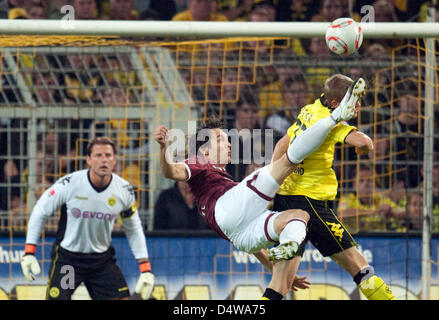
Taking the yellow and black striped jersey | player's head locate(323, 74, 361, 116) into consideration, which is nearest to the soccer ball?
player's head locate(323, 74, 361, 116)

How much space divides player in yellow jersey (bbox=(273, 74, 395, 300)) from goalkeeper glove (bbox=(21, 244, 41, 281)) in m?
2.49

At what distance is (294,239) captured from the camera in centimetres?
583

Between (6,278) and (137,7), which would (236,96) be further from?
(6,278)

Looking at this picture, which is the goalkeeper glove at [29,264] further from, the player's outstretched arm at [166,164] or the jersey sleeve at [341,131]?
the jersey sleeve at [341,131]

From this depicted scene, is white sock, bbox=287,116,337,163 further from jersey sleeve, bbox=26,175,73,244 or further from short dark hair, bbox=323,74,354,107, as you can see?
jersey sleeve, bbox=26,175,73,244

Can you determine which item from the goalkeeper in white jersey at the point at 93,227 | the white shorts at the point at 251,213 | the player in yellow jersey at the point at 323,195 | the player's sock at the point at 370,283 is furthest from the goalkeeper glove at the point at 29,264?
the player's sock at the point at 370,283

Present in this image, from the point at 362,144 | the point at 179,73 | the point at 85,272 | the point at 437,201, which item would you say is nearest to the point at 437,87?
the point at 437,201

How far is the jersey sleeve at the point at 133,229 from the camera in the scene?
8180 mm

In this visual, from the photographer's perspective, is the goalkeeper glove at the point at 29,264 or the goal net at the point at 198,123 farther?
the goal net at the point at 198,123

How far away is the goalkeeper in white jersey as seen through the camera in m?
8.03

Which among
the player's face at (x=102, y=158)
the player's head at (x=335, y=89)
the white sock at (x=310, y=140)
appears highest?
the player's head at (x=335, y=89)

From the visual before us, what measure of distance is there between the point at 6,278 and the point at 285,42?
430cm

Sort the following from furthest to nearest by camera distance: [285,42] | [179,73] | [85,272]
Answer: [285,42] < [179,73] < [85,272]

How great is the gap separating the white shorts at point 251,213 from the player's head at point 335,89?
72 cm
